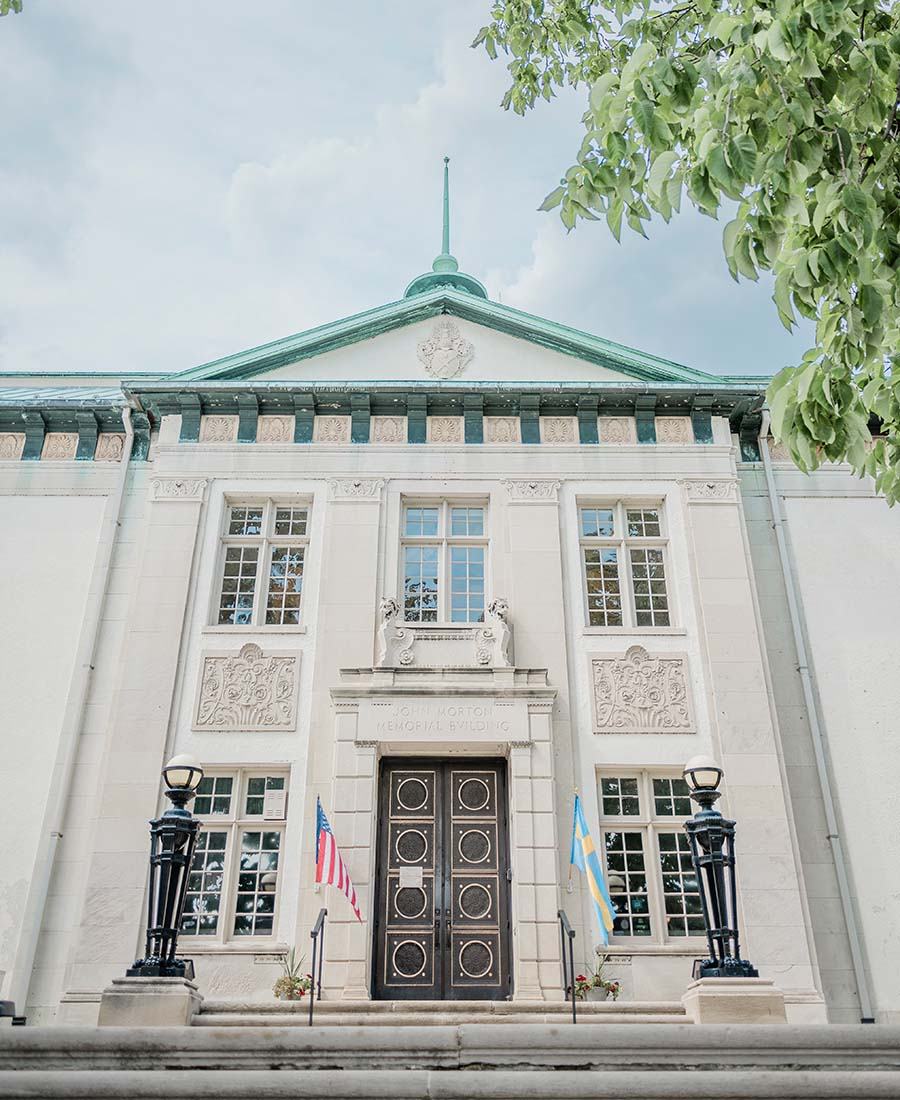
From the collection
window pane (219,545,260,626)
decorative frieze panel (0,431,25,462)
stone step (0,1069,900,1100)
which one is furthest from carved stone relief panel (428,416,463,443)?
stone step (0,1069,900,1100)

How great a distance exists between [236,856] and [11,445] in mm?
8003

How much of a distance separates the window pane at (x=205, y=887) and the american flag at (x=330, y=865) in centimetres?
156

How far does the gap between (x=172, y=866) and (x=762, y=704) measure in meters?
8.51

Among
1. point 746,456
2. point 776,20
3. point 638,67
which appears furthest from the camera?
point 746,456

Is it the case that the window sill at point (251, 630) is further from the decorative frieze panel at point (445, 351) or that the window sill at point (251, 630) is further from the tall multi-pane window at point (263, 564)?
the decorative frieze panel at point (445, 351)

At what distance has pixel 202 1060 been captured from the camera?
17.3 feet

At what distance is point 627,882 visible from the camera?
13156mm

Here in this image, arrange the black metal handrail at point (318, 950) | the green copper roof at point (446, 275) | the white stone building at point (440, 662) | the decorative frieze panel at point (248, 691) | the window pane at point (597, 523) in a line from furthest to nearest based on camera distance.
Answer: the green copper roof at point (446, 275) < the window pane at point (597, 523) < the decorative frieze panel at point (248, 691) < the white stone building at point (440, 662) < the black metal handrail at point (318, 950)

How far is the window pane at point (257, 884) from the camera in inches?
504

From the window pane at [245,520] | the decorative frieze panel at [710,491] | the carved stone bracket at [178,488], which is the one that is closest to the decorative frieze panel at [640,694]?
the decorative frieze panel at [710,491]

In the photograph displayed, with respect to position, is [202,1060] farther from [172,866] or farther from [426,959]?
[426,959]

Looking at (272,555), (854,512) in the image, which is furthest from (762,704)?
(272,555)

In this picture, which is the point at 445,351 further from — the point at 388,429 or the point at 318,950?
the point at 318,950

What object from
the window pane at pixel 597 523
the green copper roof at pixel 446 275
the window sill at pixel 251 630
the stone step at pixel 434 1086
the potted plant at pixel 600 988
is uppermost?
the green copper roof at pixel 446 275
